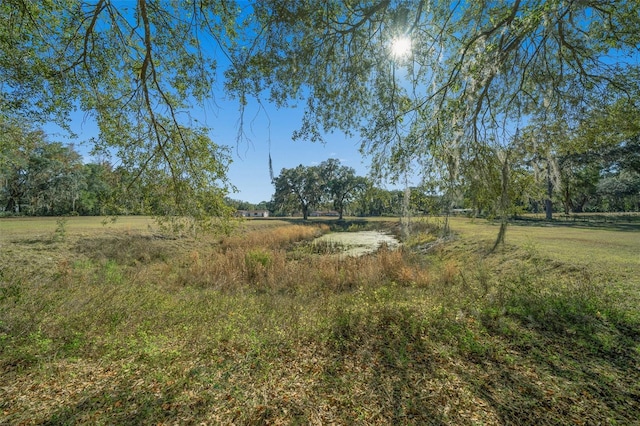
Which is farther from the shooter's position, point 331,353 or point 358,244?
point 358,244

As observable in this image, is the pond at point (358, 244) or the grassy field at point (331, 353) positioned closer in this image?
the grassy field at point (331, 353)

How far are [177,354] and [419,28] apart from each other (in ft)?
23.5

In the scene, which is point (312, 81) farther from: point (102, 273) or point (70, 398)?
point (102, 273)

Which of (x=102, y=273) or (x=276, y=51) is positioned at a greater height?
(x=276, y=51)

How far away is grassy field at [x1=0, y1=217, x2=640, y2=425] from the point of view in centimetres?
292

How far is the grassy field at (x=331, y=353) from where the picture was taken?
2.92 metres

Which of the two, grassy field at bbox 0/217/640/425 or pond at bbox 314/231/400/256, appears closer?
grassy field at bbox 0/217/640/425

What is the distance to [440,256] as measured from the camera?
43.1 ft

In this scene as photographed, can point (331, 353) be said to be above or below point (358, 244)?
above

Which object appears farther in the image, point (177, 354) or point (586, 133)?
point (586, 133)

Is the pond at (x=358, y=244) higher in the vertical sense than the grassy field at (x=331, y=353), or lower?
lower

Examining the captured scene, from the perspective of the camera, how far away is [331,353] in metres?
4.19

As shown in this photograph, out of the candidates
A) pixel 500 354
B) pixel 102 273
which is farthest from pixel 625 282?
pixel 102 273

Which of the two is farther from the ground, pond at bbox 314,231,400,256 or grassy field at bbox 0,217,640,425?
grassy field at bbox 0,217,640,425
